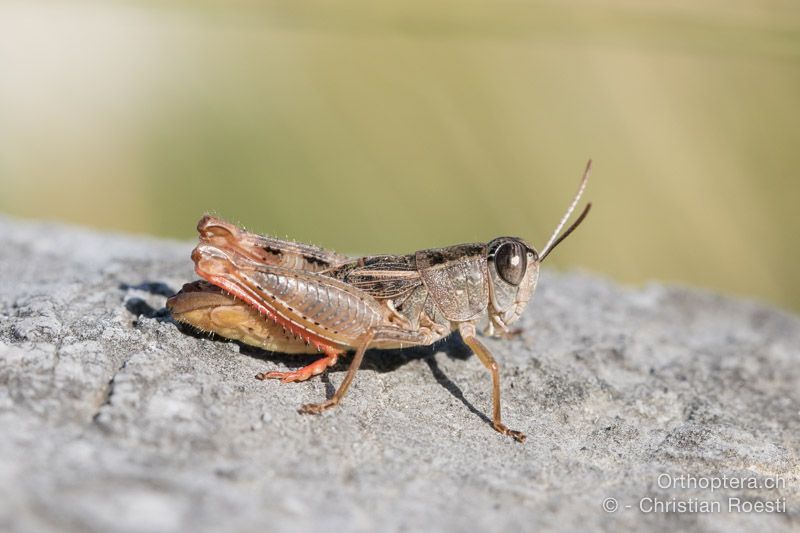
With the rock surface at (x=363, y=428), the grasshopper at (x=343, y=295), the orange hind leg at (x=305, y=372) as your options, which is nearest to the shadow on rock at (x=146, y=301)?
the rock surface at (x=363, y=428)

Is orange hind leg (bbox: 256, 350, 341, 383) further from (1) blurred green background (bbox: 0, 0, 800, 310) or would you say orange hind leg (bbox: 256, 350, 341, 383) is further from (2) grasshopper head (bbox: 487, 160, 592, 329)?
(1) blurred green background (bbox: 0, 0, 800, 310)

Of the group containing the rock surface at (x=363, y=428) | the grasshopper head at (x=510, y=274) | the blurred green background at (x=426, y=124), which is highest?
the blurred green background at (x=426, y=124)

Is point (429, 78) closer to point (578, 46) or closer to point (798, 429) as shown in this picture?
point (578, 46)

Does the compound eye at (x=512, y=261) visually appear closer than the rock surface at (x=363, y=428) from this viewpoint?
No

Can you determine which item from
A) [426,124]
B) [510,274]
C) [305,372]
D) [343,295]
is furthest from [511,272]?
[426,124]

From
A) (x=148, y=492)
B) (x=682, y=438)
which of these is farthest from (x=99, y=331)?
(x=682, y=438)

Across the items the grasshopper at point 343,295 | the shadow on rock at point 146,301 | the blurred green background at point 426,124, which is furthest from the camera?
the blurred green background at point 426,124

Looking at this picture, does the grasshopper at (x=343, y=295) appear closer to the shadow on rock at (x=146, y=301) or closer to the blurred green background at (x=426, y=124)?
the shadow on rock at (x=146, y=301)

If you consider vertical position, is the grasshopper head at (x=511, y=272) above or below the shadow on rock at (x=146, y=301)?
above
